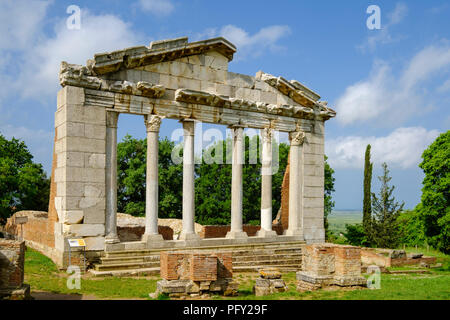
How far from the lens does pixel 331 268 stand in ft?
44.9

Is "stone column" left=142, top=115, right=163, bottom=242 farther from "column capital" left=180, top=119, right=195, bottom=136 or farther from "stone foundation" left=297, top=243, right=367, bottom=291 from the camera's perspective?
"stone foundation" left=297, top=243, right=367, bottom=291

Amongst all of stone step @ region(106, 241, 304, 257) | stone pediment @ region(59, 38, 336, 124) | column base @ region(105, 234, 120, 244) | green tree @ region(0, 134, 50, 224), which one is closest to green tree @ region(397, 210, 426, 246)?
stone step @ region(106, 241, 304, 257)

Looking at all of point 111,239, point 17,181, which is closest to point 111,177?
point 111,239

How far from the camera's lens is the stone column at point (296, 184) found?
858 inches

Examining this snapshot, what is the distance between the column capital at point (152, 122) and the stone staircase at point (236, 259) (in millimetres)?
4897

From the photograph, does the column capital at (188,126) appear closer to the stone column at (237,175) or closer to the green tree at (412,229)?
the stone column at (237,175)

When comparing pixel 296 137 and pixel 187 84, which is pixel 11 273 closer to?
pixel 187 84

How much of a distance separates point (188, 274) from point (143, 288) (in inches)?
97.3

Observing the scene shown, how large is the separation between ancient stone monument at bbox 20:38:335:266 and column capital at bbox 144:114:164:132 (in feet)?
0.13

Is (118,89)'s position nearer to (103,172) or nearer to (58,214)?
(103,172)
